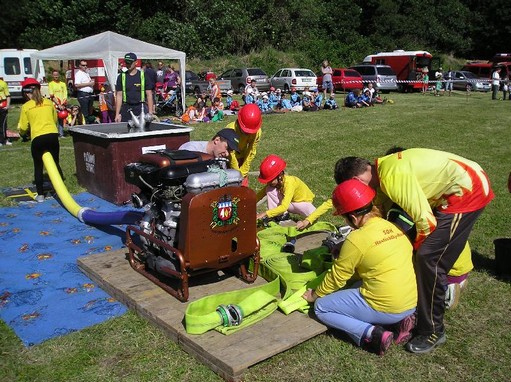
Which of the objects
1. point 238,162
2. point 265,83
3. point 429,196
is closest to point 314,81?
point 265,83

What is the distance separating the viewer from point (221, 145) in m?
5.09

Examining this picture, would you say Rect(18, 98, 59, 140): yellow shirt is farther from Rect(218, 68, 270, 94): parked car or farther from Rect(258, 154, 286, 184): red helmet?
Rect(218, 68, 270, 94): parked car

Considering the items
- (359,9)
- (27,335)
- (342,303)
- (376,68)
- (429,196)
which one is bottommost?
(27,335)

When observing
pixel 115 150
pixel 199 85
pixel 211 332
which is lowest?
pixel 211 332

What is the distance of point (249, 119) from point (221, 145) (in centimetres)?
58

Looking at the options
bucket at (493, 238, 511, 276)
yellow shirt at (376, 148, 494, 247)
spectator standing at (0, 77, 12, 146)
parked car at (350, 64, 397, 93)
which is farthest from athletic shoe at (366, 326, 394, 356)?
parked car at (350, 64, 397, 93)

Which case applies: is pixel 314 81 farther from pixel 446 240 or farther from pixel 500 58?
pixel 446 240

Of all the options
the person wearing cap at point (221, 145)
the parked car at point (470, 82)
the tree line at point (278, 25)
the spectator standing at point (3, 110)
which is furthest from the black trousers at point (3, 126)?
the parked car at point (470, 82)

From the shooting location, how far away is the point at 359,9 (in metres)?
51.0

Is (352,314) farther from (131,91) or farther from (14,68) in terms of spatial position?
(14,68)

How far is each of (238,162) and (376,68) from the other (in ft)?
84.7

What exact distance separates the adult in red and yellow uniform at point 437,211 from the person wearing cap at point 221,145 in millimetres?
1696

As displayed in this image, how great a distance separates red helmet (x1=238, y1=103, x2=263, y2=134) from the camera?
5.51m

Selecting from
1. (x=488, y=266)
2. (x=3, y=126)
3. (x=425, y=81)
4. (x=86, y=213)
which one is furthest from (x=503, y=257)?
(x=425, y=81)
